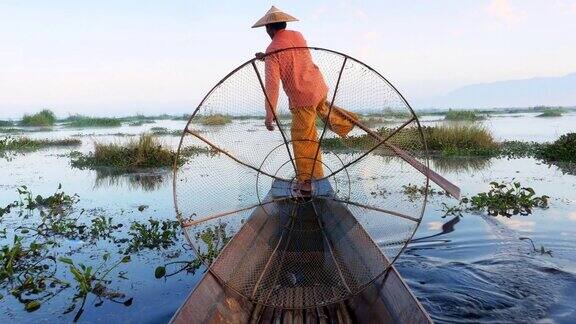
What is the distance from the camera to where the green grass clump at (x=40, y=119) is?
3609 centimetres

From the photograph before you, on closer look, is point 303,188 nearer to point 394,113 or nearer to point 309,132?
point 309,132

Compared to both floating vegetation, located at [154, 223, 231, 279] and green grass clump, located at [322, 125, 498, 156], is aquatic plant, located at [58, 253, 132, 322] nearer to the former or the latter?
floating vegetation, located at [154, 223, 231, 279]

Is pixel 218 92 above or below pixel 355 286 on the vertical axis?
above

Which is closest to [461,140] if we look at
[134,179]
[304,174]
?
[134,179]

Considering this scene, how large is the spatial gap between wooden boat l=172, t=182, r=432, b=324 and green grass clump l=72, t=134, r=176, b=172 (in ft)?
26.9

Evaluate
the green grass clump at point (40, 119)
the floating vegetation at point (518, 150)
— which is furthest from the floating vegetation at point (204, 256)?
the green grass clump at point (40, 119)

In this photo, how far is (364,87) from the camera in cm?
357

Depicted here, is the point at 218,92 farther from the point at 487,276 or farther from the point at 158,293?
the point at 487,276

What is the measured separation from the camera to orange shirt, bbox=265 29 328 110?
3.70m

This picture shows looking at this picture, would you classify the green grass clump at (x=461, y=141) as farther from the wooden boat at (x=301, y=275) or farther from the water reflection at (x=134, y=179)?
the wooden boat at (x=301, y=275)

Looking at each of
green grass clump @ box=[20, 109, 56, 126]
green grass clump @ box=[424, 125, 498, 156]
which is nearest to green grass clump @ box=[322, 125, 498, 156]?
green grass clump @ box=[424, 125, 498, 156]

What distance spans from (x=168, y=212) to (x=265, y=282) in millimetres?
4211

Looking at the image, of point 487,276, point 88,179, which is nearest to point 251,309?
point 487,276

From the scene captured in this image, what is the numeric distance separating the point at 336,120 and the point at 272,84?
689mm
